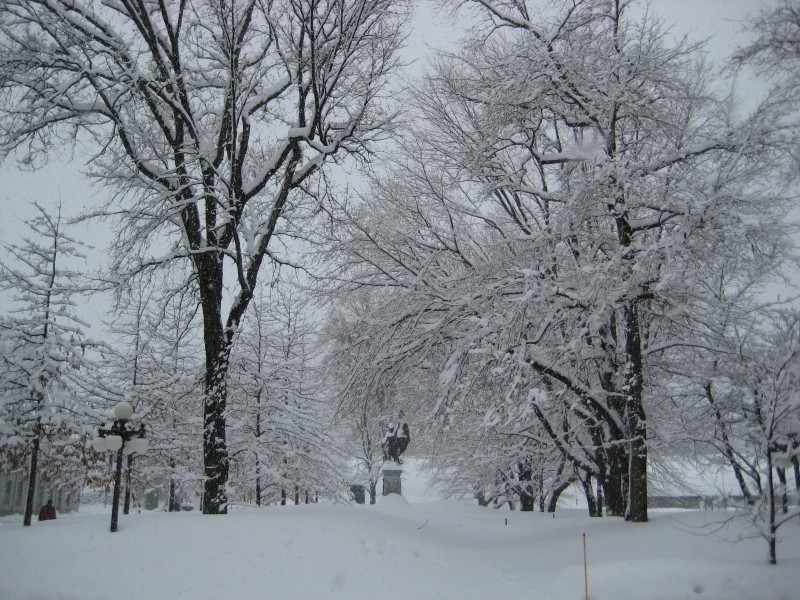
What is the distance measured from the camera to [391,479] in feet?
67.5

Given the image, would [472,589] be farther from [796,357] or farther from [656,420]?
[656,420]

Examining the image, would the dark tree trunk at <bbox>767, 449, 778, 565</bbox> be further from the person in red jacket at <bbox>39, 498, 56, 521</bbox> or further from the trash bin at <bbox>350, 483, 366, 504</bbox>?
the trash bin at <bbox>350, 483, 366, 504</bbox>

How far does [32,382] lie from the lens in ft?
50.8

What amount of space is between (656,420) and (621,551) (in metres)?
6.48

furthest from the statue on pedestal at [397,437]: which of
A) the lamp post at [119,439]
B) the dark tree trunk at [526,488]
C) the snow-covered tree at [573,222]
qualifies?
the lamp post at [119,439]

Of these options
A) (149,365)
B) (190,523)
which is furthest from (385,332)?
(149,365)

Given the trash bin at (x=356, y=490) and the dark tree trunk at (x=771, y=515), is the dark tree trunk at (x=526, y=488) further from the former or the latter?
the dark tree trunk at (x=771, y=515)

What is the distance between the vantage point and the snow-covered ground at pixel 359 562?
6539 millimetres

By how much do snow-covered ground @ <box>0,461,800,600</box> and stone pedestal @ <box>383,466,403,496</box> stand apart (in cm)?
1007

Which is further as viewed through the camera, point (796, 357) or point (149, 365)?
point (149, 365)

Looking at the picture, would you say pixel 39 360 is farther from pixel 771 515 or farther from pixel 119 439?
pixel 771 515

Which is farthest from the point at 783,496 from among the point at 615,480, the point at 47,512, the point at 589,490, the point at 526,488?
the point at 47,512

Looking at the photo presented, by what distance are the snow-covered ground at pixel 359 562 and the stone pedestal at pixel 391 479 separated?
10.1 m

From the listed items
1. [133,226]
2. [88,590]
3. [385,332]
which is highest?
[133,226]
